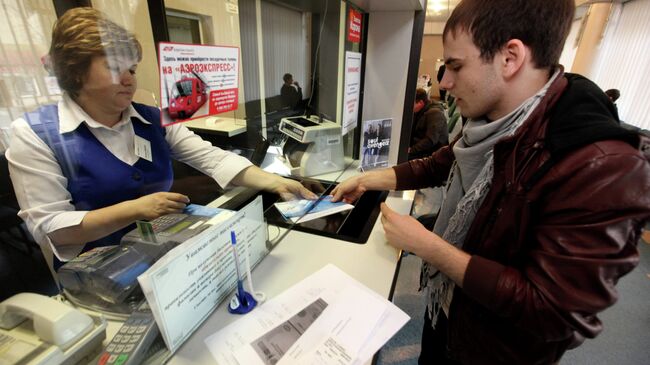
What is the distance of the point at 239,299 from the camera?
0.74 meters

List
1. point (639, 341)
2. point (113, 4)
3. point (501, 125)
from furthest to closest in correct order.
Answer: point (639, 341) → point (501, 125) → point (113, 4)

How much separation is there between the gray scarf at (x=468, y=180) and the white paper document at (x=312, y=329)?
0.26 meters

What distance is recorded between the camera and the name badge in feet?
2.46

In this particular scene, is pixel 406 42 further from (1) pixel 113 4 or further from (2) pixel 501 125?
(1) pixel 113 4

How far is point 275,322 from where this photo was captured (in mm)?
690

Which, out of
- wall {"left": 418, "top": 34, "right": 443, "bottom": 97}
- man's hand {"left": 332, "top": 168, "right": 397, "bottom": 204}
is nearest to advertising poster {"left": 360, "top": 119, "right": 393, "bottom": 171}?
man's hand {"left": 332, "top": 168, "right": 397, "bottom": 204}

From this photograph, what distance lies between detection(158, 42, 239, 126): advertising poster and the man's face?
0.58 m

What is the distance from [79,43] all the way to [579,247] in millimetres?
978

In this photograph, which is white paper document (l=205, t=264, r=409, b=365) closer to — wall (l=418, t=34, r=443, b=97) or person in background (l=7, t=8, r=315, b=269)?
person in background (l=7, t=8, r=315, b=269)

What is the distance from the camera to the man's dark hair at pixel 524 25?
2.06 feet

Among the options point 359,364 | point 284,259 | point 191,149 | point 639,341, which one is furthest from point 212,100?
point 639,341

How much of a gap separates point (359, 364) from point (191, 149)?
0.78m

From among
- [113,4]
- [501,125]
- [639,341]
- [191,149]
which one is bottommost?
[639,341]

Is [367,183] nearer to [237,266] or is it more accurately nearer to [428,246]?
[428,246]
